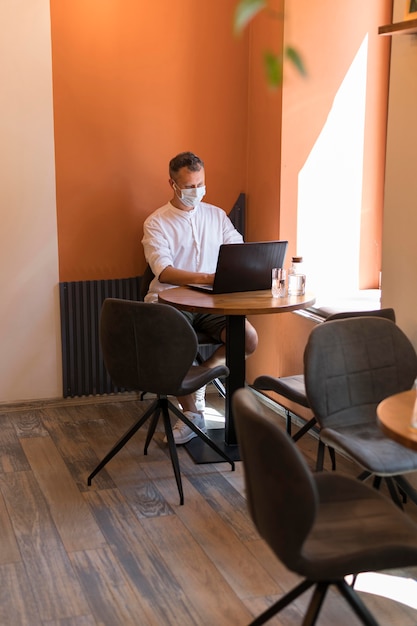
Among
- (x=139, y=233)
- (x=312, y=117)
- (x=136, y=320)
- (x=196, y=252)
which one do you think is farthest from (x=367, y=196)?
(x=136, y=320)

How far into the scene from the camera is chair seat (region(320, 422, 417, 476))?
273cm

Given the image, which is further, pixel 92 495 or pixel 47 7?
pixel 47 7

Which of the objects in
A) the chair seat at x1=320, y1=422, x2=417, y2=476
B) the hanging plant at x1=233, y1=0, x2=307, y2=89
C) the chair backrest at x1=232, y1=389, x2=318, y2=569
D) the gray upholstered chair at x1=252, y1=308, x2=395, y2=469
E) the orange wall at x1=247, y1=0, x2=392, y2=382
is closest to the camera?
the hanging plant at x1=233, y1=0, x2=307, y2=89

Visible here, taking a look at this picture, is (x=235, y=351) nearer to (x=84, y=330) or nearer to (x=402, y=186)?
(x=402, y=186)

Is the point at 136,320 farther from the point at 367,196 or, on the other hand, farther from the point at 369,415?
the point at 367,196

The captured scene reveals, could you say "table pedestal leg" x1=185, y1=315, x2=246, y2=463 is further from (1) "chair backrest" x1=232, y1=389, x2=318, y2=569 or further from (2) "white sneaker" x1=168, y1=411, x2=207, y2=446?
(1) "chair backrest" x1=232, y1=389, x2=318, y2=569

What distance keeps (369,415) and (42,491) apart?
62.5 inches

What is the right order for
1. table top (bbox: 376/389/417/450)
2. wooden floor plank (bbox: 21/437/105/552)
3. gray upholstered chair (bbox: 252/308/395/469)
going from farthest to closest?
1. gray upholstered chair (bbox: 252/308/395/469)
2. wooden floor plank (bbox: 21/437/105/552)
3. table top (bbox: 376/389/417/450)

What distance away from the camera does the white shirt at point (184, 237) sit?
454 centimetres

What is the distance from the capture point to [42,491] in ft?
12.3

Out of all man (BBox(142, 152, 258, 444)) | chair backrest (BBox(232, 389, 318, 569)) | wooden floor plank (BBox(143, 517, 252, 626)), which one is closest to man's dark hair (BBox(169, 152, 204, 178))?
man (BBox(142, 152, 258, 444))

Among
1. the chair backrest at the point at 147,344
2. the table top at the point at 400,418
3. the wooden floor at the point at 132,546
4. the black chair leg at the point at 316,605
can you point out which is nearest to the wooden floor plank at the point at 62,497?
the wooden floor at the point at 132,546

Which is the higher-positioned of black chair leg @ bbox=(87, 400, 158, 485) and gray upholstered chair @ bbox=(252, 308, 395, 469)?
gray upholstered chair @ bbox=(252, 308, 395, 469)

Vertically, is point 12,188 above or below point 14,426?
above
